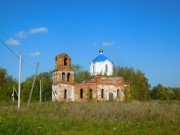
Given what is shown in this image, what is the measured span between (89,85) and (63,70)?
4.69 m

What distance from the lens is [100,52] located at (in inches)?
1810

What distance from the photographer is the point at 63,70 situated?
42094 mm

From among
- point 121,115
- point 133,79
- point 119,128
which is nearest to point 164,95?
point 133,79

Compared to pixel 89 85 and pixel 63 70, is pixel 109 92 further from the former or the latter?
pixel 63 70

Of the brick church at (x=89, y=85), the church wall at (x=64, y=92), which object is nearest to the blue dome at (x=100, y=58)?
the brick church at (x=89, y=85)

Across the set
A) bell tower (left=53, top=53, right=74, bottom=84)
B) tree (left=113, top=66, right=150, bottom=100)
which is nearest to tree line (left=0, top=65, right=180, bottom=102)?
tree (left=113, top=66, right=150, bottom=100)

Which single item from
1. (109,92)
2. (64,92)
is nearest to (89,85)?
(109,92)

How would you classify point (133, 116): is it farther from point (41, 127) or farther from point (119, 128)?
point (41, 127)

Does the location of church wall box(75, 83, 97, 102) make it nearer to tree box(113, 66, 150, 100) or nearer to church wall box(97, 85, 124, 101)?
church wall box(97, 85, 124, 101)

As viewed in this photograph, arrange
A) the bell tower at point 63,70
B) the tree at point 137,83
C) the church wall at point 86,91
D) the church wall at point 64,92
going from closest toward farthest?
the church wall at point 86,91
the church wall at point 64,92
the bell tower at point 63,70
the tree at point 137,83

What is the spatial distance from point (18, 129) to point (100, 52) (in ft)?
121

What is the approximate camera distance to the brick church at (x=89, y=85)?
131 feet

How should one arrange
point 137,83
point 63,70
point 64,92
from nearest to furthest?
point 64,92 < point 63,70 < point 137,83

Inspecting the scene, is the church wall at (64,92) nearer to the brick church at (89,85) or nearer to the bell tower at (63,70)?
the brick church at (89,85)
